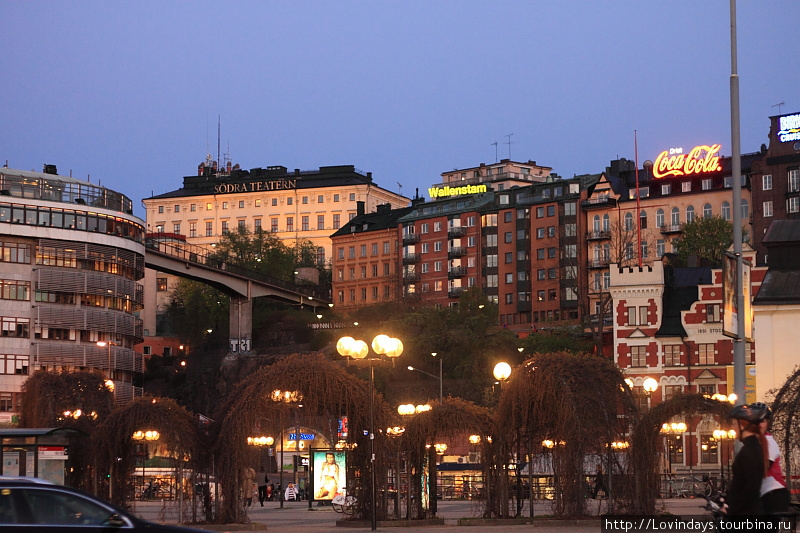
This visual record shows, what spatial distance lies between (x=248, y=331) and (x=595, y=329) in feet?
116

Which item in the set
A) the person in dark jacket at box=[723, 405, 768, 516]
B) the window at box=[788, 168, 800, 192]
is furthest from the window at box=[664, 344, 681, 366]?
the person in dark jacket at box=[723, 405, 768, 516]

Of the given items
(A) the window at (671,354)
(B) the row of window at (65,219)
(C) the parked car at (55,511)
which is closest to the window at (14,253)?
(B) the row of window at (65,219)

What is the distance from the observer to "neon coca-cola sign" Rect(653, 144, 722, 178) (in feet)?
412

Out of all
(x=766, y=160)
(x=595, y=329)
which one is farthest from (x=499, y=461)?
(x=766, y=160)

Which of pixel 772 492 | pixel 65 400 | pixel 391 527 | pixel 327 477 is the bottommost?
pixel 391 527

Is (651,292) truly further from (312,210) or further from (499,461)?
(312,210)

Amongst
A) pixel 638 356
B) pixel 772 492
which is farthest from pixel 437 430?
Result: pixel 638 356

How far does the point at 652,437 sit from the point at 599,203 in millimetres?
95927

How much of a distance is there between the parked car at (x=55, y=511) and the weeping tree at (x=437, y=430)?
75.6ft

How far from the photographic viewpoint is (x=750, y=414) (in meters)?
14.3

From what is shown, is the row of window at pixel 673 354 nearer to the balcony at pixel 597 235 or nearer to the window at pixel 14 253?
the balcony at pixel 597 235

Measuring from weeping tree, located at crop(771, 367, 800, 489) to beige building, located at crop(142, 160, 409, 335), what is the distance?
5424 inches

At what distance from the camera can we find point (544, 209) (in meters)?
138

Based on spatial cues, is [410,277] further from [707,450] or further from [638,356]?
[707,450]
